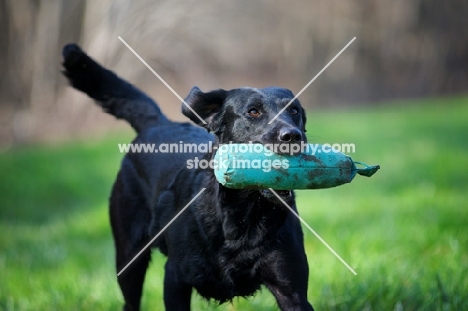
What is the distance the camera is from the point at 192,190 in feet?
12.9

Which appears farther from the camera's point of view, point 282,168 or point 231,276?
point 231,276

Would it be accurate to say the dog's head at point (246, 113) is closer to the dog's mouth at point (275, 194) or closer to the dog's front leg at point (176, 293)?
the dog's mouth at point (275, 194)

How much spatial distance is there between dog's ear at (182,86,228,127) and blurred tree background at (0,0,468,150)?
12.0 meters

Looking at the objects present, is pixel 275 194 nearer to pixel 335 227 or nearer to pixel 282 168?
pixel 282 168

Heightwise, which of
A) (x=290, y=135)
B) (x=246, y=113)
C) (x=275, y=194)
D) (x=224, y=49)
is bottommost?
(x=275, y=194)

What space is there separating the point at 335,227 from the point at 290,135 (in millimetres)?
3739

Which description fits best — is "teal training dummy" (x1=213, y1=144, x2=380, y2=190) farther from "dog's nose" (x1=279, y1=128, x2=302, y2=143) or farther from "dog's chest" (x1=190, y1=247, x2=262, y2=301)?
"dog's chest" (x1=190, y1=247, x2=262, y2=301)

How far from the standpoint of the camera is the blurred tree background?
16406 mm

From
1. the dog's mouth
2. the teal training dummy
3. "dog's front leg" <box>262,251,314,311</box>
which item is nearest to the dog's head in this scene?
the teal training dummy

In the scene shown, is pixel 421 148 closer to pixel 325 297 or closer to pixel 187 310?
pixel 325 297

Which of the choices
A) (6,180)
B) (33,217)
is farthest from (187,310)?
(6,180)

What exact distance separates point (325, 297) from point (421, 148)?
7.09 m

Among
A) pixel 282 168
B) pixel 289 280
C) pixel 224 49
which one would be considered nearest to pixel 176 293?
pixel 289 280

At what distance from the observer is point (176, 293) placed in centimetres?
372
